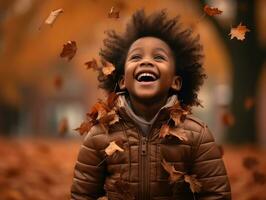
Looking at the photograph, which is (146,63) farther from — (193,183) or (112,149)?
(193,183)

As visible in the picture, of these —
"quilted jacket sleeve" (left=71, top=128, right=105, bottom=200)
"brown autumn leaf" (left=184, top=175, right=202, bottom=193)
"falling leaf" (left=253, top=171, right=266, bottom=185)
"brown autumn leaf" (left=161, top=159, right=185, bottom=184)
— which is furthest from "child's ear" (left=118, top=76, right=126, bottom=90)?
"falling leaf" (left=253, top=171, right=266, bottom=185)

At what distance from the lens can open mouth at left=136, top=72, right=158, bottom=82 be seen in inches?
146

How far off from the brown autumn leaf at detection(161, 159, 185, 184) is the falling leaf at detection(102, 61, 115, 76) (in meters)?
0.75

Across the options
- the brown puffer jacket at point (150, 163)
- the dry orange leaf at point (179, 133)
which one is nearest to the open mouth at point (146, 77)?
the brown puffer jacket at point (150, 163)

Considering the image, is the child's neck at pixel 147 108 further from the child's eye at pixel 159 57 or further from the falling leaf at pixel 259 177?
the falling leaf at pixel 259 177

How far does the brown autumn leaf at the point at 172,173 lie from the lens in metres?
3.59

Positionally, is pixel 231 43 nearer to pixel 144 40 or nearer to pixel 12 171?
pixel 12 171

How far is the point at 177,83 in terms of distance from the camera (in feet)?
12.9

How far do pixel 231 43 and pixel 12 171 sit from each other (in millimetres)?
6107

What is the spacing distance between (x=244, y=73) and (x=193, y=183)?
844cm

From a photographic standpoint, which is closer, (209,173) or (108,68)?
(209,173)

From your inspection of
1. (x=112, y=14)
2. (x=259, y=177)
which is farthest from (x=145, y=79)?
(x=259, y=177)

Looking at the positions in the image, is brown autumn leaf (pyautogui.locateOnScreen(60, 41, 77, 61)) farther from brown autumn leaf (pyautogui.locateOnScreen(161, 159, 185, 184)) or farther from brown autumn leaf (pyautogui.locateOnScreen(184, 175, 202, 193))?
brown autumn leaf (pyautogui.locateOnScreen(184, 175, 202, 193))

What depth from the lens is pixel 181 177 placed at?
364 centimetres
